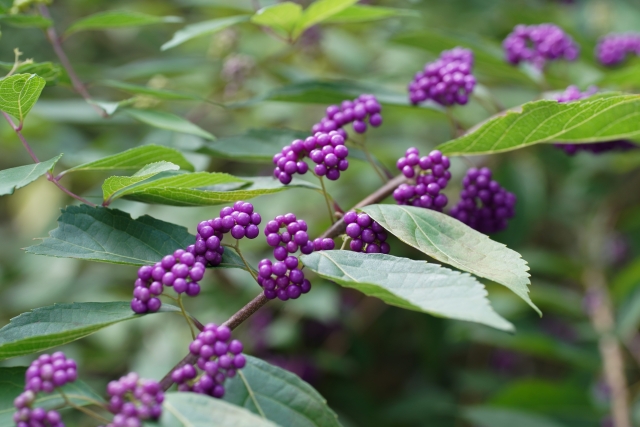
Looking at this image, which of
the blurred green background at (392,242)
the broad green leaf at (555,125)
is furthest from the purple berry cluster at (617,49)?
the broad green leaf at (555,125)

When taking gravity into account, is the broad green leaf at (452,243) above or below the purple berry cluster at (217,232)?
above

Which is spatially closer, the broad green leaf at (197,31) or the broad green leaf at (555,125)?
the broad green leaf at (555,125)

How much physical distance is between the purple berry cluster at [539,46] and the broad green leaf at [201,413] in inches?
68.7

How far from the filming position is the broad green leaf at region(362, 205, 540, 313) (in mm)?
1219

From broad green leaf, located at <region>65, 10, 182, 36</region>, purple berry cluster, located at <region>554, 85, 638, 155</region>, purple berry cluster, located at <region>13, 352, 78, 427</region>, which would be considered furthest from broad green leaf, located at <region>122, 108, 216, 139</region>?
purple berry cluster, located at <region>554, 85, 638, 155</region>

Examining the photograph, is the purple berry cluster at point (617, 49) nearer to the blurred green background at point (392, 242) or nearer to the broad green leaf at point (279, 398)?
the blurred green background at point (392, 242)

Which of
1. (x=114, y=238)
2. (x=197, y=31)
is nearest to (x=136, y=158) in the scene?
(x=114, y=238)

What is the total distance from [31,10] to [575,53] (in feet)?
6.56

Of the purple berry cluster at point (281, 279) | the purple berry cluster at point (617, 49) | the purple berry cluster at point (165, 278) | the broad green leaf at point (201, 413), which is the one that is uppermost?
the purple berry cluster at point (617, 49)

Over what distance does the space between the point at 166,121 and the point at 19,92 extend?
0.47m

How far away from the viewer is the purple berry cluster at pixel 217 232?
1307 mm

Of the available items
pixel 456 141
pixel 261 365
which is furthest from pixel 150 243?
pixel 456 141

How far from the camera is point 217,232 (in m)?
1.33

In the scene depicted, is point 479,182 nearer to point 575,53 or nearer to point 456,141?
point 456,141
